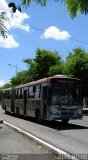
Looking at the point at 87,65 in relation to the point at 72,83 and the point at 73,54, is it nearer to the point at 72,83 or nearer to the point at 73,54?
the point at 73,54

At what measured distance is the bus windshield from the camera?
23062mm

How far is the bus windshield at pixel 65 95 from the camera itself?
23.1 metres

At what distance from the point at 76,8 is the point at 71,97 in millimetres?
20508

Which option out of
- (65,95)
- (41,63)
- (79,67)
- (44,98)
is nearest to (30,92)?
(44,98)

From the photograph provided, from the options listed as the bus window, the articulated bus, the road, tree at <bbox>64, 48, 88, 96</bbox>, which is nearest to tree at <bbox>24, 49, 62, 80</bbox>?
tree at <bbox>64, 48, 88, 96</bbox>

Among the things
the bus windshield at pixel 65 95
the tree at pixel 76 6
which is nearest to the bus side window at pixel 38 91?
the bus windshield at pixel 65 95

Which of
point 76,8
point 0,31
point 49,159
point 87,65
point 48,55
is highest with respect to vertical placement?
point 48,55

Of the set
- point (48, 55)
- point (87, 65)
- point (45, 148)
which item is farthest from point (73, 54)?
point (45, 148)

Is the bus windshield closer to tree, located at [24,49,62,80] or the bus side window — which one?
the bus side window

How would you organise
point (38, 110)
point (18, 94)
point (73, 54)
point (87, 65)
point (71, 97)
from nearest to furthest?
point (71, 97) < point (38, 110) < point (18, 94) < point (87, 65) < point (73, 54)

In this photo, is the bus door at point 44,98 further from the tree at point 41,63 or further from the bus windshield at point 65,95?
the tree at point 41,63

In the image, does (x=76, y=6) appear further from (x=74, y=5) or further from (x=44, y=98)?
(x=44, y=98)

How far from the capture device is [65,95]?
76.4 feet

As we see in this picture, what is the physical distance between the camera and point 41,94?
24.9m
